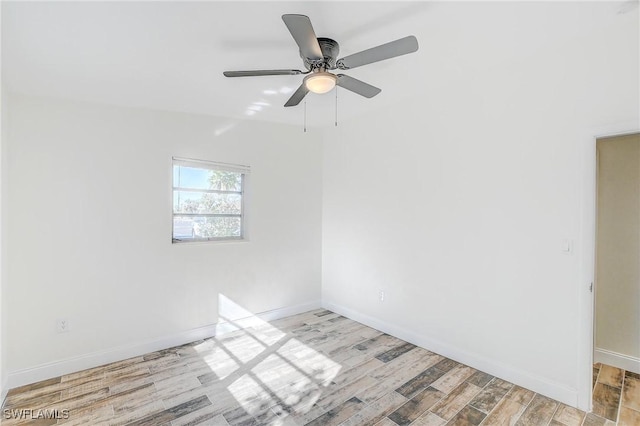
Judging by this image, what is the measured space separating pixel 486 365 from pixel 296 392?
168 centimetres

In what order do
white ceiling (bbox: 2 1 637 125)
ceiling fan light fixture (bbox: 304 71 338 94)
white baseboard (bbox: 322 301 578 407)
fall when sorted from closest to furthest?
white ceiling (bbox: 2 1 637 125) < ceiling fan light fixture (bbox: 304 71 338 94) < white baseboard (bbox: 322 301 578 407)

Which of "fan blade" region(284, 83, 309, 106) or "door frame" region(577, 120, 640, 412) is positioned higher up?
"fan blade" region(284, 83, 309, 106)

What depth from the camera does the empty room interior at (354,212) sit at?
2.00 meters

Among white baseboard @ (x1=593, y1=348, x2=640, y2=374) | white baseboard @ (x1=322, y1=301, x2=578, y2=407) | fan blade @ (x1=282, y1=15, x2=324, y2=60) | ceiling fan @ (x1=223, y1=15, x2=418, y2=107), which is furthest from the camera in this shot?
white baseboard @ (x1=593, y1=348, x2=640, y2=374)

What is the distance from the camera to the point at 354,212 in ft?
13.1

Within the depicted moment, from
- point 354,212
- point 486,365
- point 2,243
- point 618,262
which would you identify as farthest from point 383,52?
point 2,243

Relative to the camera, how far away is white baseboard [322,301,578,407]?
229cm

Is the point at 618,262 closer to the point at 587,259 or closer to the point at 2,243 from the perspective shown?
the point at 587,259

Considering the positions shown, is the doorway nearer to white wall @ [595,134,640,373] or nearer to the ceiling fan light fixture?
white wall @ [595,134,640,373]

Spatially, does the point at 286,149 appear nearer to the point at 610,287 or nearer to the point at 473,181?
the point at 473,181

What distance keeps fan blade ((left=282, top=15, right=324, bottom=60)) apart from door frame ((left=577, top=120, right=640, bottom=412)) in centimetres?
201

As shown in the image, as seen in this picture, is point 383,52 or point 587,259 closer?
point 383,52

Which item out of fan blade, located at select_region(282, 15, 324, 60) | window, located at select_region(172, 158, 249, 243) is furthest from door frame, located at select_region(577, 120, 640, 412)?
window, located at select_region(172, 158, 249, 243)

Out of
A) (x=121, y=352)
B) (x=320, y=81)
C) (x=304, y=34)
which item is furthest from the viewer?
(x=121, y=352)
